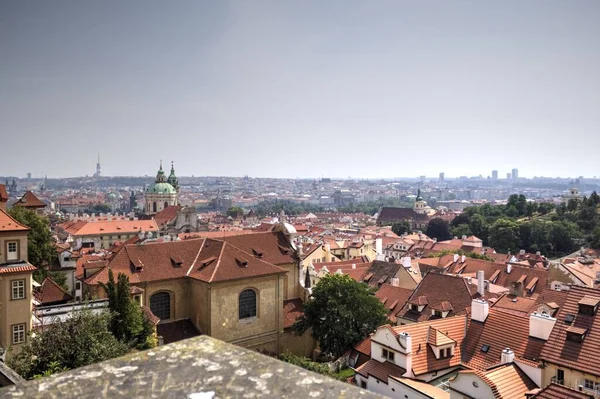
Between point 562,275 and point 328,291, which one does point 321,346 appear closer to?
point 328,291

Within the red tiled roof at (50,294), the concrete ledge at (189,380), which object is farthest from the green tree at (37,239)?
the concrete ledge at (189,380)

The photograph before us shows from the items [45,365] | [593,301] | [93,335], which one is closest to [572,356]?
[593,301]

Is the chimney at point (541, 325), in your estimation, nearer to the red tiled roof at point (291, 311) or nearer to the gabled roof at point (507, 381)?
the gabled roof at point (507, 381)

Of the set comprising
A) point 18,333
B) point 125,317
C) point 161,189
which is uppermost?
point 161,189

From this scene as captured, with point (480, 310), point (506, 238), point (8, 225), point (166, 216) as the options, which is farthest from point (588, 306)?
point (166, 216)

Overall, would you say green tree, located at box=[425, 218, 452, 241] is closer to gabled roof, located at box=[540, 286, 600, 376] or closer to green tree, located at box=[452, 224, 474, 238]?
green tree, located at box=[452, 224, 474, 238]

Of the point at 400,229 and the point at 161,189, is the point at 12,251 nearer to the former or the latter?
the point at 161,189
